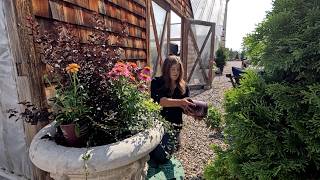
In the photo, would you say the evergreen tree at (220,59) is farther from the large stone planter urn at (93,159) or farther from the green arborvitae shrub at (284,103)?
the large stone planter urn at (93,159)

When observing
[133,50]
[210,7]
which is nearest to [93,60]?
[133,50]

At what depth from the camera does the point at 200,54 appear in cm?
873

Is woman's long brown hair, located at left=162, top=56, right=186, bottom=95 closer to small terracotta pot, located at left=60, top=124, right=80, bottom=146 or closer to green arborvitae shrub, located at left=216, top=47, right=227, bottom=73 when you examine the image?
small terracotta pot, located at left=60, top=124, right=80, bottom=146

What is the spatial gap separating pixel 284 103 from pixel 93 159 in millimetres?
988

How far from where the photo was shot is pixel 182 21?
7.87 metres

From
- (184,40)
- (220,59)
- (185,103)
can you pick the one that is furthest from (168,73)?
(220,59)

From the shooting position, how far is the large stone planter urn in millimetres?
1238

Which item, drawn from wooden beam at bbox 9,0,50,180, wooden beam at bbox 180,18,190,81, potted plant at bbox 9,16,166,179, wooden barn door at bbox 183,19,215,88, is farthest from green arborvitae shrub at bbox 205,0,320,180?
wooden barn door at bbox 183,19,215,88

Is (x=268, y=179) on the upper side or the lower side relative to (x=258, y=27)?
lower

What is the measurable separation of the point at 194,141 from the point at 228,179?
2.13m

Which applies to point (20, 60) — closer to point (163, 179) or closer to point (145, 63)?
point (163, 179)

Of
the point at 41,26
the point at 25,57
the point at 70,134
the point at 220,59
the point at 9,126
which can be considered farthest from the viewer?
the point at 220,59

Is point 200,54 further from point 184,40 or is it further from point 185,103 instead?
point 185,103

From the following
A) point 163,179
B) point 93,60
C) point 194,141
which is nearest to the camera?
point 93,60
